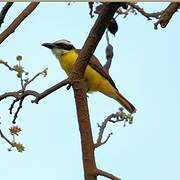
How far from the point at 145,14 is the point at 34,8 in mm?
352

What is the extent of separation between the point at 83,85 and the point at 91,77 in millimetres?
2132

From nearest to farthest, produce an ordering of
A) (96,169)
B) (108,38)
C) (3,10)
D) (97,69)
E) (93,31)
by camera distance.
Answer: (96,169), (93,31), (3,10), (108,38), (97,69)

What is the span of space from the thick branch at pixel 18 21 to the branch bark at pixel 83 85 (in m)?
0.21

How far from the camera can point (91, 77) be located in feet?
10.5

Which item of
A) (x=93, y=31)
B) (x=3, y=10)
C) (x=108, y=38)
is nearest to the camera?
(x=93, y=31)

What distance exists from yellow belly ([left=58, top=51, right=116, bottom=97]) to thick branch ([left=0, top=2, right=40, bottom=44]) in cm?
185

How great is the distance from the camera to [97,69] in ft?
10.2

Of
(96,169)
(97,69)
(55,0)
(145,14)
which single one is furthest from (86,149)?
(97,69)

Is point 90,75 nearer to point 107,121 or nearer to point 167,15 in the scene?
point 107,121

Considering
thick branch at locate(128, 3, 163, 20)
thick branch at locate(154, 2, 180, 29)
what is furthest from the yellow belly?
thick branch at locate(154, 2, 180, 29)

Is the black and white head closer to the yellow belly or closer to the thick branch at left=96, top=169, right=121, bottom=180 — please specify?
the yellow belly

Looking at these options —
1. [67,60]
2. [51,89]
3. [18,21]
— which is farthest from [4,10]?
[67,60]

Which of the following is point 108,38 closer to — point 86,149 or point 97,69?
point 86,149

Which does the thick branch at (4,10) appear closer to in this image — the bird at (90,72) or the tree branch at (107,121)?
the tree branch at (107,121)
